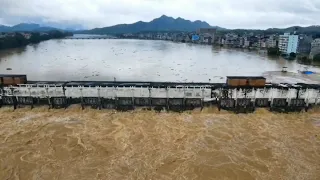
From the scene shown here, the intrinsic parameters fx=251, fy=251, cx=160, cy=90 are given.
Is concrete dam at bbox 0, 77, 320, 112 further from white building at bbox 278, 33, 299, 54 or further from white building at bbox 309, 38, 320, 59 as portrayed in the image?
white building at bbox 278, 33, 299, 54

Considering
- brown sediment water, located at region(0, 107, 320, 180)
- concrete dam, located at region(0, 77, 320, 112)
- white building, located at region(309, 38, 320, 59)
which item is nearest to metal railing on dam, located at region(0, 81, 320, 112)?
concrete dam, located at region(0, 77, 320, 112)

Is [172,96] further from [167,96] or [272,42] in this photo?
[272,42]

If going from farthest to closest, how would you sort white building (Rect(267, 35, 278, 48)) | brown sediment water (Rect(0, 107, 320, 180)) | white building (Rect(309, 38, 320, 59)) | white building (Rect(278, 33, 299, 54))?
white building (Rect(267, 35, 278, 48)) < white building (Rect(278, 33, 299, 54)) < white building (Rect(309, 38, 320, 59)) < brown sediment water (Rect(0, 107, 320, 180))

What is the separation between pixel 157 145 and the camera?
68.2 ft

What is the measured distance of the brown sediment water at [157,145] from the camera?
1741cm

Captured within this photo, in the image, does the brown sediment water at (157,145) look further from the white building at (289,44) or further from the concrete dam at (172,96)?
the white building at (289,44)

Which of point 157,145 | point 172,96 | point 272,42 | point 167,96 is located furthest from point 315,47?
Result: point 157,145

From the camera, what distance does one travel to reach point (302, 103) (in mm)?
28547

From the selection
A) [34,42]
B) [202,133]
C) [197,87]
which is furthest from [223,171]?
[34,42]

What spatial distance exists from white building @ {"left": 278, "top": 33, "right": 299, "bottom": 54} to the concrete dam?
2749 inches

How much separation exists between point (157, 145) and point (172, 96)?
8453 millimetres

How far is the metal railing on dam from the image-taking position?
27938 mm

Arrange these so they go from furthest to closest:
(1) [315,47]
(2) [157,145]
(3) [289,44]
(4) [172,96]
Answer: (3) [289,44]
(1) [315,47]
(4) [172,96]
(2) [157,145]

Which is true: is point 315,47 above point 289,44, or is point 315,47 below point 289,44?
below
